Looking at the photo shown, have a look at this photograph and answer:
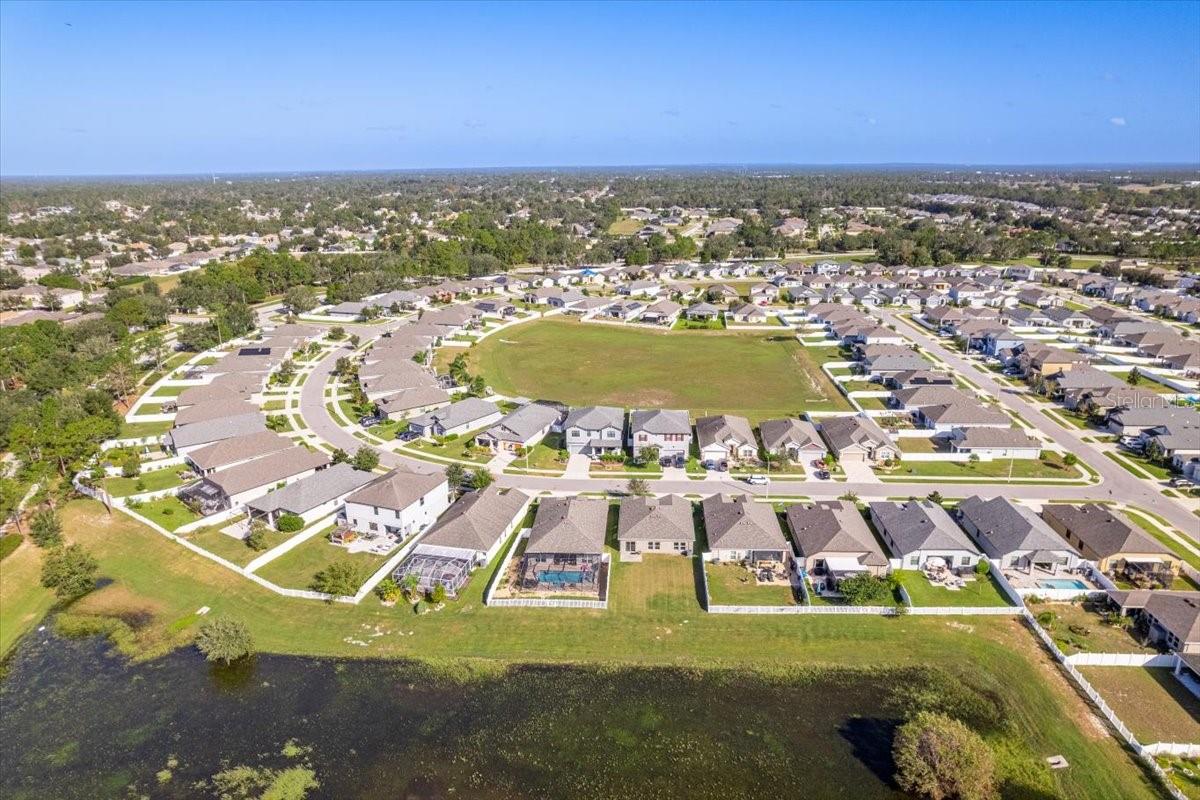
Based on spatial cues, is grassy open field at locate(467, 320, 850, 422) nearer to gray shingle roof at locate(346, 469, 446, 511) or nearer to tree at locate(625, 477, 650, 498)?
tree at locate(625, 477, 650, 498)

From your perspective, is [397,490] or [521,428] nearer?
[397,490]

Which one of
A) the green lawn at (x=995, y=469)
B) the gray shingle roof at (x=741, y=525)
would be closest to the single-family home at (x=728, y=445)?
the gray shingle roof at (x=741, y=525)

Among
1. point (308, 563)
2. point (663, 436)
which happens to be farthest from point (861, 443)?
point (308, 563)

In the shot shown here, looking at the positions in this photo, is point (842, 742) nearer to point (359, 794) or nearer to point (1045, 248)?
point (359, 794)

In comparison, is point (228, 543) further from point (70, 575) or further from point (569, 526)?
point (569, 526)

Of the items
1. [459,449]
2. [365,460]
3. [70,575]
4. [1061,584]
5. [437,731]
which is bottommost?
[437,731]

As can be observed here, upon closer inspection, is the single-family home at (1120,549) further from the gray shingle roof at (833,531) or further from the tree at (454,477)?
the tree at (454,477)
